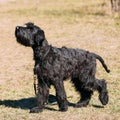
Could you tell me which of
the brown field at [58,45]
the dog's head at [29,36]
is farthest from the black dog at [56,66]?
the brown field at [58,45]

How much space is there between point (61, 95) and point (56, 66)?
614 millimetres

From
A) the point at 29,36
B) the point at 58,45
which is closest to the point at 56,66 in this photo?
the point at 29,36

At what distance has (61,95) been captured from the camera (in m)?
10.4

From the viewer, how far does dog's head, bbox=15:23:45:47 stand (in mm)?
10227

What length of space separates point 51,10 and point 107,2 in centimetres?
399

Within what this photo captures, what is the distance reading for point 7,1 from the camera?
3697 centimetres

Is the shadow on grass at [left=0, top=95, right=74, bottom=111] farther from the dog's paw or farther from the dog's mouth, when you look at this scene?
the dog's mouth

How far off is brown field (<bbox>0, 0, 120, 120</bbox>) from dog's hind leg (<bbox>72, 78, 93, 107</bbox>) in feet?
0.49

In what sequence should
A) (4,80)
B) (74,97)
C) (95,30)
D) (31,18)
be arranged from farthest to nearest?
(31,18) < (95,30) < (4,80) < (74,97)

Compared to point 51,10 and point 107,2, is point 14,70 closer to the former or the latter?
point 51,10

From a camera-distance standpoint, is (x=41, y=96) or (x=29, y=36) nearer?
(x=29, y=36)

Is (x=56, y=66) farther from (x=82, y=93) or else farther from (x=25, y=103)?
(x=25, y=103)

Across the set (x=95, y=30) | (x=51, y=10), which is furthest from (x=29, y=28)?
(x=51, y=10)

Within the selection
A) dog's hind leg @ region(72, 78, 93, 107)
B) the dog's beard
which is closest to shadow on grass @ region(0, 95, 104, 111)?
dog's hind leg @ region(72, 78, 93, 107)
